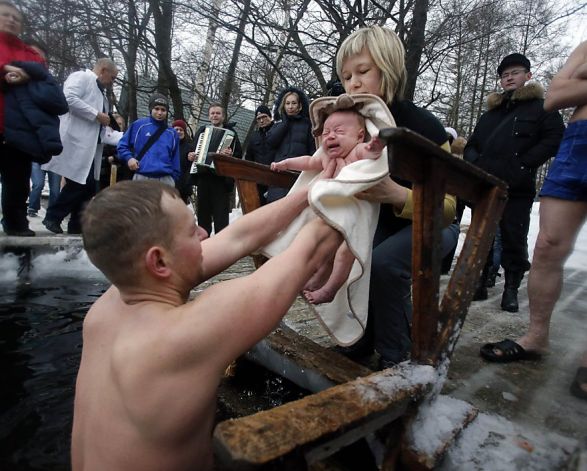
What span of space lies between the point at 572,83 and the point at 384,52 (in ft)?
2.99

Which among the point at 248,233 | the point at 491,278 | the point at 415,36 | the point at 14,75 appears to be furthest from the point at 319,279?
the point at 415,36

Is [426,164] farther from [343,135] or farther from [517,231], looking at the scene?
[517,231]

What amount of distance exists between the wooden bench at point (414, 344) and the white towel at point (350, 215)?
0.23 meters

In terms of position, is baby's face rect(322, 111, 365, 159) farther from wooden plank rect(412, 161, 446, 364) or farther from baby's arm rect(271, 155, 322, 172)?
wooden plank rect(412, 161, 446, 364)

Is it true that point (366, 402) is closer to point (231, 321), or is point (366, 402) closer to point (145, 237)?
point (231, 321)

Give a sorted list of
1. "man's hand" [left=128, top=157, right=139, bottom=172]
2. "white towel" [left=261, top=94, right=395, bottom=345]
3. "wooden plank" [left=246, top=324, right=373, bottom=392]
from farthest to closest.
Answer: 1. "man's hand" [left=128, top=157, right=139, bottom=172]
2. "wooden plank" [left=246, top=324, right=373, bottom=392]
3. "white towel" [left=261, top=94, right=395, bottom=345]

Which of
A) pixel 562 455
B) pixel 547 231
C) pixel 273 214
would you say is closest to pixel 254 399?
pixel 273 214

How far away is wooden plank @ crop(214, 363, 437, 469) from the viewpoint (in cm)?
78

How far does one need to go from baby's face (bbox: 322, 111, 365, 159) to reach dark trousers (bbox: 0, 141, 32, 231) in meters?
3.38

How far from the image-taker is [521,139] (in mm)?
3193

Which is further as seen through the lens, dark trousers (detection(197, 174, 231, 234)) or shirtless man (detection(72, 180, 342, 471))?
dark trousers (detection(197, 174, 231, 234))

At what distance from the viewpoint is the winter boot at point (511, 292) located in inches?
122

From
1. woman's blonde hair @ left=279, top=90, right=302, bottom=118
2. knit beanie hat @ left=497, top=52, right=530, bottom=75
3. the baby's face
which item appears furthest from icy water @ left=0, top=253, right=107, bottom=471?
knit beanie hat @ left=497, top=52, right=530, bottom=75

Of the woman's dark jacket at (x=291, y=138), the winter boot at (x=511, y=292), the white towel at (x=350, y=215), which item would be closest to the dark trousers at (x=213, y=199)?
the woman's dark jacket at (x=291, y=138)
